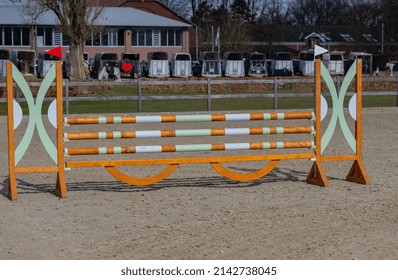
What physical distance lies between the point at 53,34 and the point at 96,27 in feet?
99.3

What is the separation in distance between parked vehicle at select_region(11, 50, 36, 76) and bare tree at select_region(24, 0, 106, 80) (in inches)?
463

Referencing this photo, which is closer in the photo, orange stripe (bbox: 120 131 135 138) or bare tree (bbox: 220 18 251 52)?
orange stripe (bbox: 120 131 135 138)

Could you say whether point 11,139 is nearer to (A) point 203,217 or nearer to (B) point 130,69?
(A) point 203,217

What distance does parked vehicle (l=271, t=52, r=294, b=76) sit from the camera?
173 ft

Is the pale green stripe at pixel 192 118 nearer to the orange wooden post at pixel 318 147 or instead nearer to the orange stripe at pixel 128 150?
the orange stripe at pixel 128 150

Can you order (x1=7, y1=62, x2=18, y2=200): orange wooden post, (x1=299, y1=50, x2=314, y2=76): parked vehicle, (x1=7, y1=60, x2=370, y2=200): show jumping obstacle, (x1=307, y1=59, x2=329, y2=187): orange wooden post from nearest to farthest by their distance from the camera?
1. (x1=7, y1=62, x2=18, y2=200): orange wooden post
2. (x1=7, y1=60, x2=370, y2=200): show jumping obstacle
3. (x1=307, y1=59, x2=329, y2=187): orange wooden post
4. (x1=299, y1=50, x2=314, y2=76): parked vehicle

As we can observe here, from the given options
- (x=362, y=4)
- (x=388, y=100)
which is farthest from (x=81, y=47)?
(x=362, y=4)

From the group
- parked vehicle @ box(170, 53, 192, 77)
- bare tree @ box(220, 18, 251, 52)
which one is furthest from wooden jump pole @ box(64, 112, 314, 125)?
bare tree @ box(220, 18, 251, 52)

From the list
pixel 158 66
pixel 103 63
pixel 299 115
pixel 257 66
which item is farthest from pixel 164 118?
pixel 257 66

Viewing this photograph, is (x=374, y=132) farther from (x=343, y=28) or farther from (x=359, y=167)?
(x=343, y=28)

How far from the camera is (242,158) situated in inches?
430

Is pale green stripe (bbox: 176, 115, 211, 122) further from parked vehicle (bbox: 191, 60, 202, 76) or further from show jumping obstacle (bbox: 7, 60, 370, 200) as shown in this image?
parked vehicle (bbox: 191, 60, 202, 76)

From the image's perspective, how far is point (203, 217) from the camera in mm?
9031

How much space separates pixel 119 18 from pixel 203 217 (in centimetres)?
6783
